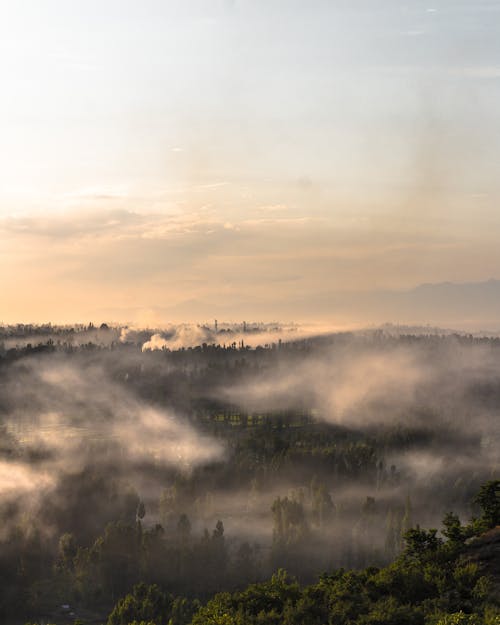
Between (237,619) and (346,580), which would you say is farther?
(346,580)

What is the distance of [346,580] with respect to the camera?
10188cm

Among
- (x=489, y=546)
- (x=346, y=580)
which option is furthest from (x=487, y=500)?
(x=346, y=580)

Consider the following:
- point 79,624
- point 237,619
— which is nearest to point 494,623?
point 237,619

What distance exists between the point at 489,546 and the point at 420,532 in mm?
9690

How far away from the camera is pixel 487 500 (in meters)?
118

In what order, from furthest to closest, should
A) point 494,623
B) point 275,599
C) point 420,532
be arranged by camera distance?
1. point 420,532
2. point 275,599
3. point 494,623

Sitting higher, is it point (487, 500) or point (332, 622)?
point (487, 500)

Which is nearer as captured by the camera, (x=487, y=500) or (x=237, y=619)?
(x=237, y=619)

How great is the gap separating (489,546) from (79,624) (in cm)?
6030

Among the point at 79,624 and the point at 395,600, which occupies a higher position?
the point at 395,600

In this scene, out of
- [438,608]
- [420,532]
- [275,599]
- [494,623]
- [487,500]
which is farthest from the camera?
[487,500]

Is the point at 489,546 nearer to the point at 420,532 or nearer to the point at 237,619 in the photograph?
the point at 420,532

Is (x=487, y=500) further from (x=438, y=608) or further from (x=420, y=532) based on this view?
(x=438, y=608)

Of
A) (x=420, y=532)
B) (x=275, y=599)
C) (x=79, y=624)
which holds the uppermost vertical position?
(x=420, y=532)
